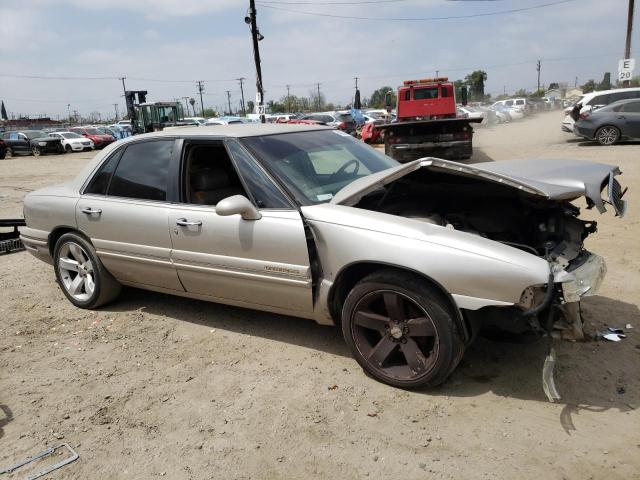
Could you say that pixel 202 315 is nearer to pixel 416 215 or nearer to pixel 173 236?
pixel 173 236

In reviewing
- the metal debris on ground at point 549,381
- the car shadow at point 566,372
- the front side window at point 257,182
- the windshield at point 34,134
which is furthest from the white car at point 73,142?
the metal debris on ground at point 549,381

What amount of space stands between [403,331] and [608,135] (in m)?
15.3

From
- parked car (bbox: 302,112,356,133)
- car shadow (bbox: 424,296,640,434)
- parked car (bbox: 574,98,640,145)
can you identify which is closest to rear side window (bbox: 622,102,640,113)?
parked car (bbox: 574,98,640,145)

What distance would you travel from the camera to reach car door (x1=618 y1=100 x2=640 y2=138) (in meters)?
15.1

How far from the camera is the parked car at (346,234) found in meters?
2.96

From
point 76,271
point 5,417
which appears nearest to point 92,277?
point 76,271

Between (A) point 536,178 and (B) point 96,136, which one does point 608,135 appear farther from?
(B) point 96,136

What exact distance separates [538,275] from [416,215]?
3.34 feet

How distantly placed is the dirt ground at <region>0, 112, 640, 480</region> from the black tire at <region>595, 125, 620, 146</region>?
1274cm

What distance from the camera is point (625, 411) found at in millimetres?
2896

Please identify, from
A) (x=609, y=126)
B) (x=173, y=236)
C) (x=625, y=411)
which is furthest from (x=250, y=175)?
(x=609, y=126)

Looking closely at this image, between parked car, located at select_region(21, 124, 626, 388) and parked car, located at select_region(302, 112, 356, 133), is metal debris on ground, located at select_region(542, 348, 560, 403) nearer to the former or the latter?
parked car, located at select_region(21, 124, 626, 388)

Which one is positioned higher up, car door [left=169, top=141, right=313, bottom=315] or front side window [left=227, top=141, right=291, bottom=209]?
front side window [left=227, top=141, right=291, bottom=209]

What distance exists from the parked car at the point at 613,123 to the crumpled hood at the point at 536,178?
543 inches
